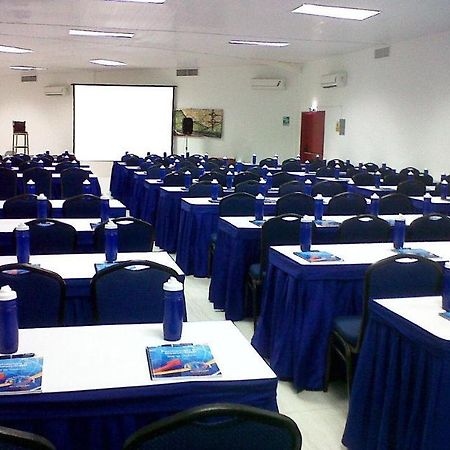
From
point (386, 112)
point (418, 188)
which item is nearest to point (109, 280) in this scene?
point (418, 188)

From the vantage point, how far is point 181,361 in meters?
2.36

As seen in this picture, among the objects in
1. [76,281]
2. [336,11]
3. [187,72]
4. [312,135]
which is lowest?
[76,281]

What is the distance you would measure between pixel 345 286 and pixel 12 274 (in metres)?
1.99

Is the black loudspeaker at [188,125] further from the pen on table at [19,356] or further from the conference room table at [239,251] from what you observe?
the pen on table at [19,356]

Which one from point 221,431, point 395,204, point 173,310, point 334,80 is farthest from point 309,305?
point 334,80

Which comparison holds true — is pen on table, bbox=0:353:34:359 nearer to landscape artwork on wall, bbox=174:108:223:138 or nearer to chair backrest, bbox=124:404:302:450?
chair backrest, bbox=124:404:302:450

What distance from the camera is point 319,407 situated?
12.9 ft

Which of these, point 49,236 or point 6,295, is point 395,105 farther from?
point 6,295

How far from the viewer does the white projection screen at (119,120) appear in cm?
1944

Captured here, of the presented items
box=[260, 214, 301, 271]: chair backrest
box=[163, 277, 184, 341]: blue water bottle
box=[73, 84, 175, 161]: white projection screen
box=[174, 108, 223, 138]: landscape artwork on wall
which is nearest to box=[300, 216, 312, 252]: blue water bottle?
box=[260, 214, 301, 271]: chair backrest

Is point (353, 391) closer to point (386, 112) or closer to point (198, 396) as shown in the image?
point (198, 396)

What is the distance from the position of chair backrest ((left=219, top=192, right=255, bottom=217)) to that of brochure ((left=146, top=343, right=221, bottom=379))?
3800mm

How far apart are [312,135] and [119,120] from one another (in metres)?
6.53

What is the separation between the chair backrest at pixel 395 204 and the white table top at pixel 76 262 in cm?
330
